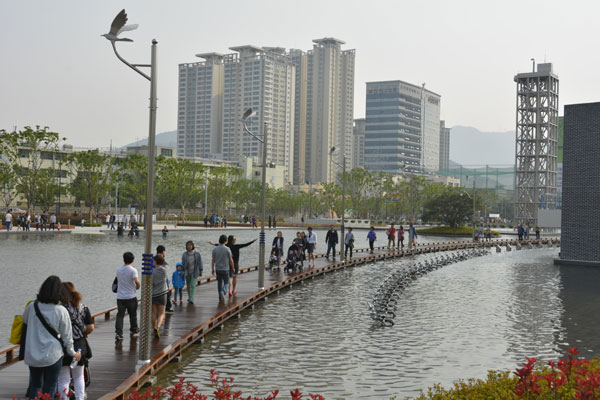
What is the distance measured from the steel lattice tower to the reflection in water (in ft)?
296

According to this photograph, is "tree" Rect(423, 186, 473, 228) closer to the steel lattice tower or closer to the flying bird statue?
the steel lattice tower

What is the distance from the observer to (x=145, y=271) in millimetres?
12391

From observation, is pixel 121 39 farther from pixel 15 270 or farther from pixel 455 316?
pixel 15 270

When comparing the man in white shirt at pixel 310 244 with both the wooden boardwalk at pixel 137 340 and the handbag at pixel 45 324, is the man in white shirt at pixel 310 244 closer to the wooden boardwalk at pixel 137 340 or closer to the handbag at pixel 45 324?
the wooden boardwalk at pixel 137 340

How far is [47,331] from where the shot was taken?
27.5 ft

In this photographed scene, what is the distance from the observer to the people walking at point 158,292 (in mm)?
15047

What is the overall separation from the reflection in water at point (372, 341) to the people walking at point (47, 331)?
173 inches

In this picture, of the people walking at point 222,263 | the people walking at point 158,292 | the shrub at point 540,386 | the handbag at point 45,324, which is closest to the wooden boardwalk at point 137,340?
the people walking at point 158,292

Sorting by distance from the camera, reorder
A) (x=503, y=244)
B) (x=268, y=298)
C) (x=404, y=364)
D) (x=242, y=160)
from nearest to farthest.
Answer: (x=404, y=364), (x=268, y=298), (x=503, y=244), (x=242, y=160)

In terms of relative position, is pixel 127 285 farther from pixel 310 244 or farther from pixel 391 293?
pixel 310 244

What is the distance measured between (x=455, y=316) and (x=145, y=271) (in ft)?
38.6

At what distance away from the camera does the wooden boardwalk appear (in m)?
11.1

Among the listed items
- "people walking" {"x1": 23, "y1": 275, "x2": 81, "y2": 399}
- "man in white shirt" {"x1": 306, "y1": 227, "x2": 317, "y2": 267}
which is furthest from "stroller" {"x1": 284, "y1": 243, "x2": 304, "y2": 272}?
"people walking" {"x1": 23, "y1": 275, "x2": 81, "y2": 399}

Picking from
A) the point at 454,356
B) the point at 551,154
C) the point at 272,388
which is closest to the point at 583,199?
the point at 454,356
